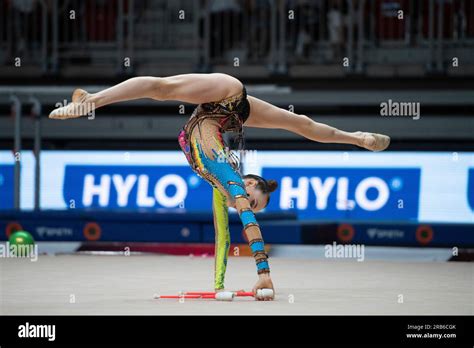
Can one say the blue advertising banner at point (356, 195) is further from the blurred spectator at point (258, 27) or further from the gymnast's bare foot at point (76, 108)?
the gymnast's bare foot at point (76, 108)

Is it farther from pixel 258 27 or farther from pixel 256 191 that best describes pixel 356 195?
pixel 256 191

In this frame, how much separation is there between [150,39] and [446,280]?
816cm

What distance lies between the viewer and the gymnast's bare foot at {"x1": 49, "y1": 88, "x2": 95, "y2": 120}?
20.7 feet

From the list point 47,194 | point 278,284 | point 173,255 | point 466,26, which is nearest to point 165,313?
point 278,284

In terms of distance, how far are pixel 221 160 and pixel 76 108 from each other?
44.3 inches

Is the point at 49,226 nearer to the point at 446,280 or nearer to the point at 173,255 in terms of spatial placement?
the point at 173,255

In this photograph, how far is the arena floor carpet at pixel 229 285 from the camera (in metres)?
6.48

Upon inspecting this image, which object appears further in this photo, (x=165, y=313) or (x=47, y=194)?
(x=47, y=194)

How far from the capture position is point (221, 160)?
702 cm

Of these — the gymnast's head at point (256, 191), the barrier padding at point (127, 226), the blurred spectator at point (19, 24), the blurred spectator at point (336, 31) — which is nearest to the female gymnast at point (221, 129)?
the gymnast's head at point (256, 191)

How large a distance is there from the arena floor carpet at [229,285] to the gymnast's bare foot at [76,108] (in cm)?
112

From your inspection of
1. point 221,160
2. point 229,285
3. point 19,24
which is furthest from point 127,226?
point 19,24

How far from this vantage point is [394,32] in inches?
586

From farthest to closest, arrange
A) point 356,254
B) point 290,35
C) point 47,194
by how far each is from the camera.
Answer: point 290,35
point 47,194
point 356,254
